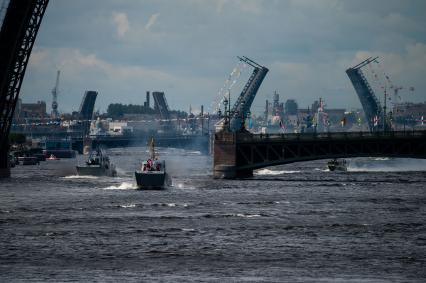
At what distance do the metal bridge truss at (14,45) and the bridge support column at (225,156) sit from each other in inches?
981

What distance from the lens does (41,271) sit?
52.8m

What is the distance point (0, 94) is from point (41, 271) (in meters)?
55.1

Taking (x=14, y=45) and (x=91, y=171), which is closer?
(x=14, y=45)

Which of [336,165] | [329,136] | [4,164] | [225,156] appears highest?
[329,136]

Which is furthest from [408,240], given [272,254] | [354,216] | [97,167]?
[97,167]

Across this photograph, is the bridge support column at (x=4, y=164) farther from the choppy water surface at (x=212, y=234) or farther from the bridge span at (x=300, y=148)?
the bridge span at (x=300, y=148)

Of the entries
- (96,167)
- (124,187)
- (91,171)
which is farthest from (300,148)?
(124,187)

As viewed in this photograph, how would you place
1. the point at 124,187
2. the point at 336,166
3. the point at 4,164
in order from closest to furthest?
the point at 124,187
the point at 4,164
the point at 336,166

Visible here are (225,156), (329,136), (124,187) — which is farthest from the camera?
(225,156)

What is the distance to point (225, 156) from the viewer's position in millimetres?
130875

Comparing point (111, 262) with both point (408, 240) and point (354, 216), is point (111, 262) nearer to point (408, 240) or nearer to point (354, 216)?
point (408, 240)

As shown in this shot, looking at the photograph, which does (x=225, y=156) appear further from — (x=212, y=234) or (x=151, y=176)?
(x=212, y=234)

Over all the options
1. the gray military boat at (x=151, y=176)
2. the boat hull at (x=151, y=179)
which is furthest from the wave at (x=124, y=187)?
the boat hull at (x=151, y=179)

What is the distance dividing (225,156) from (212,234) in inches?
2470
